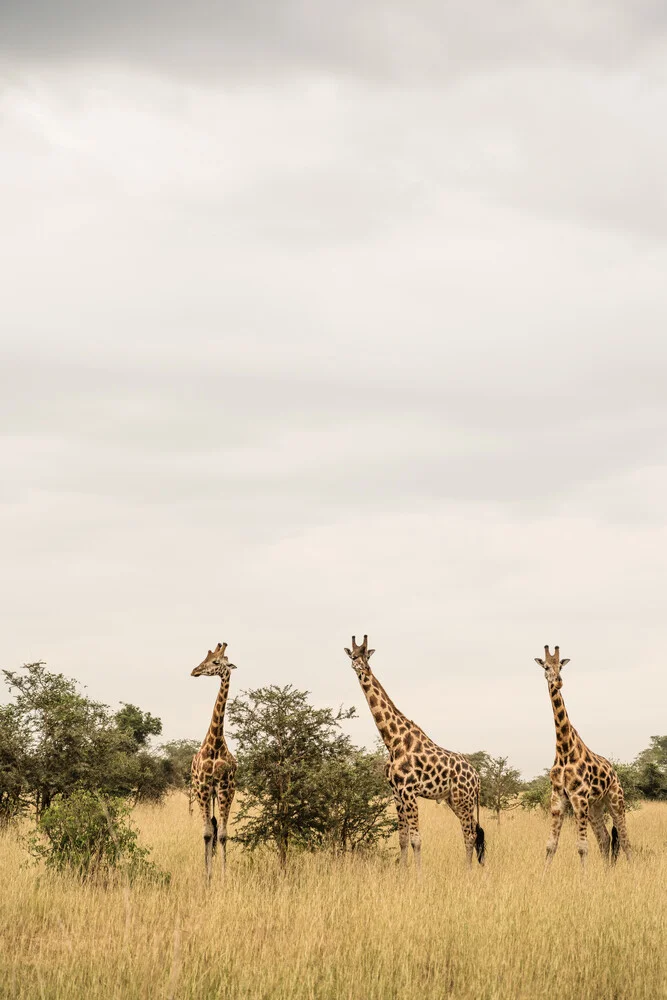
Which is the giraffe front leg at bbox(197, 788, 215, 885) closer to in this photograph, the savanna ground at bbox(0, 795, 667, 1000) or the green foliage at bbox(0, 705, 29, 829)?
the savanna ground at bbox(0, 795, 667, 1000)

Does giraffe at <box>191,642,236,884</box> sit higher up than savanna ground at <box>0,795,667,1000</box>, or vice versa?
giraffe at <box>191,642,236,884</box>

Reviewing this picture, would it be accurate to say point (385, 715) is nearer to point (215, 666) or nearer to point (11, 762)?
point (215, 666)

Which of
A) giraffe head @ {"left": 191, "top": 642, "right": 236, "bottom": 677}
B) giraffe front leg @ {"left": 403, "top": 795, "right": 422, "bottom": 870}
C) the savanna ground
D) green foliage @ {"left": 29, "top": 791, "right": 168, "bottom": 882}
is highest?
giraffe head @ {"left": 191, "top": 642, "right": 236, "bottom": 677}

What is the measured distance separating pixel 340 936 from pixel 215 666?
6.78m

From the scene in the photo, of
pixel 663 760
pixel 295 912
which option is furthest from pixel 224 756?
pixel 663 760

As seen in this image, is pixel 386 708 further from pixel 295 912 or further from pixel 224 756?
pixel 295 912

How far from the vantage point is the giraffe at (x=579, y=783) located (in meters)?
17.2

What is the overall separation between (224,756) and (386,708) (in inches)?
123

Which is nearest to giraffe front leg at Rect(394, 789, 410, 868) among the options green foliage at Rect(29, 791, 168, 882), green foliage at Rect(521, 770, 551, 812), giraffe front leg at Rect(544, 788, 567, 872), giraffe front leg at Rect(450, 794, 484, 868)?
giraffe front leg at Rect(450, 794, 484, 868)

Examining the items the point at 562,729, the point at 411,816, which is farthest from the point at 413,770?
the point at 562,729

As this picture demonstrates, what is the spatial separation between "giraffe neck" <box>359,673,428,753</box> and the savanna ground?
96.3 inches

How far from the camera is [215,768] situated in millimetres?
16922

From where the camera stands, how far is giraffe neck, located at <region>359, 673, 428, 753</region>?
18.2m

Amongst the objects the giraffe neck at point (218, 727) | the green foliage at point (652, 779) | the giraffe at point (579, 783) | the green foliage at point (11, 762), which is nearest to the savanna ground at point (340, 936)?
the giraffe at point (579, 783)
